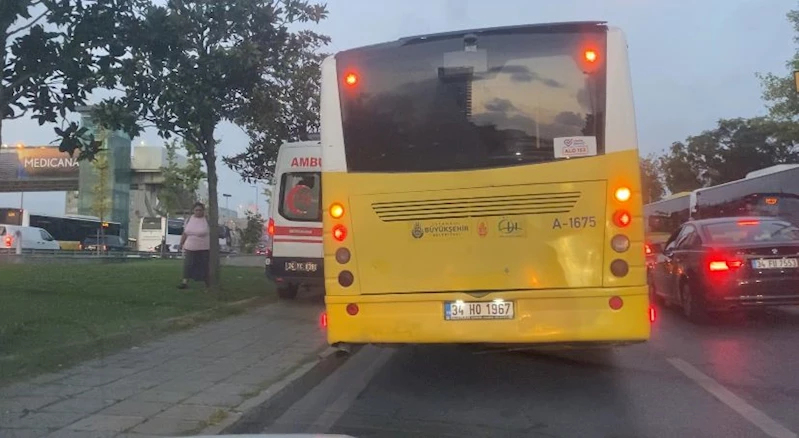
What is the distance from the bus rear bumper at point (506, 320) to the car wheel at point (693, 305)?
225 inches

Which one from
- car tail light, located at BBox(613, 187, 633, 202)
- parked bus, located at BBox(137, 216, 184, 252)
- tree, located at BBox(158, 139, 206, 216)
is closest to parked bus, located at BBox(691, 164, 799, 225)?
car tail light, located at BBox(613, 187, 633, 202)

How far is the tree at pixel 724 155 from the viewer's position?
197 ft

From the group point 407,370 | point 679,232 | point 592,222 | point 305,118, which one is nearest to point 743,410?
point 592,222

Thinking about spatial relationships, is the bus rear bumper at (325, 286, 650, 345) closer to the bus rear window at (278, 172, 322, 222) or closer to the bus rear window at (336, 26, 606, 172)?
the bus rear window at (336, 26, 606, 172)

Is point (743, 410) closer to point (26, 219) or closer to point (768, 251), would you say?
point (768, 251)

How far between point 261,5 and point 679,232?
8.04 meters

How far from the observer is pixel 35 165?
6328 centimetres

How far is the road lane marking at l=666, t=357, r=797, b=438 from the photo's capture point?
232 inches

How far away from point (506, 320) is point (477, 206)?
99cm

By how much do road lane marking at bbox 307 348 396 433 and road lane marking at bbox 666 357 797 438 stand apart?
320cm

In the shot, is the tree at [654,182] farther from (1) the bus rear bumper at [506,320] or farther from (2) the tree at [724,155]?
(1) the bus rear bumper at [506,320]

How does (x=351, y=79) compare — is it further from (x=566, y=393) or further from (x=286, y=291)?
(x=286, y=291)

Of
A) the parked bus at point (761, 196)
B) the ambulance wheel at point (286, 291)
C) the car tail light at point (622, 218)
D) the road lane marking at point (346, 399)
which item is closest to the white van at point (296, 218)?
the ambulance wheel at point (286, 291)

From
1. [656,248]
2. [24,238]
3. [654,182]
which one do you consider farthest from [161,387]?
[654,182]
